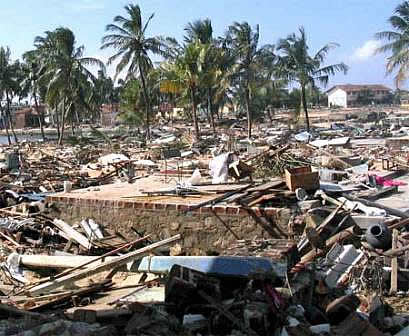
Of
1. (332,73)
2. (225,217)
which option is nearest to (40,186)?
(225,217)

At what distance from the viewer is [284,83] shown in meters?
35.7

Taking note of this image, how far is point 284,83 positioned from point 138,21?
10059 mm

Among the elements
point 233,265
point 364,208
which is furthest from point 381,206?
point 233,265

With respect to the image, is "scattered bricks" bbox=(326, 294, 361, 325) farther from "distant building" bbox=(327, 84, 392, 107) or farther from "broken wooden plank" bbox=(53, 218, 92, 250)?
"distant building" bbox=(327, 84, 392, 107)

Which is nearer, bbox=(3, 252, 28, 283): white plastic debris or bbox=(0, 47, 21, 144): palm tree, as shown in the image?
bbox=(3, 252, 28, 283): white plastic debris

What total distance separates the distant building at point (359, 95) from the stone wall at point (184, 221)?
105625 millimetres

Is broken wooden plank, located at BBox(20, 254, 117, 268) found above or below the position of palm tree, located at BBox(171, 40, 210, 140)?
below

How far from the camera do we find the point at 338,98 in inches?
4695

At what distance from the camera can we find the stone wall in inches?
383

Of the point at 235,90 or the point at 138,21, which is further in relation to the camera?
the point at 235,90

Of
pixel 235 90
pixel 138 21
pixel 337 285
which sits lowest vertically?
pixel 337 285

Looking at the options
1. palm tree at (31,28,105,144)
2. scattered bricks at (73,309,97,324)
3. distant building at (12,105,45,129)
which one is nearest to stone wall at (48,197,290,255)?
scattered bricks at (73,309,97,324)

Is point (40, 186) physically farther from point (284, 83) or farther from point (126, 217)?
point (284, 83)

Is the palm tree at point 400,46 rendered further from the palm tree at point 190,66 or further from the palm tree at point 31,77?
the palm tree at point 31,77
